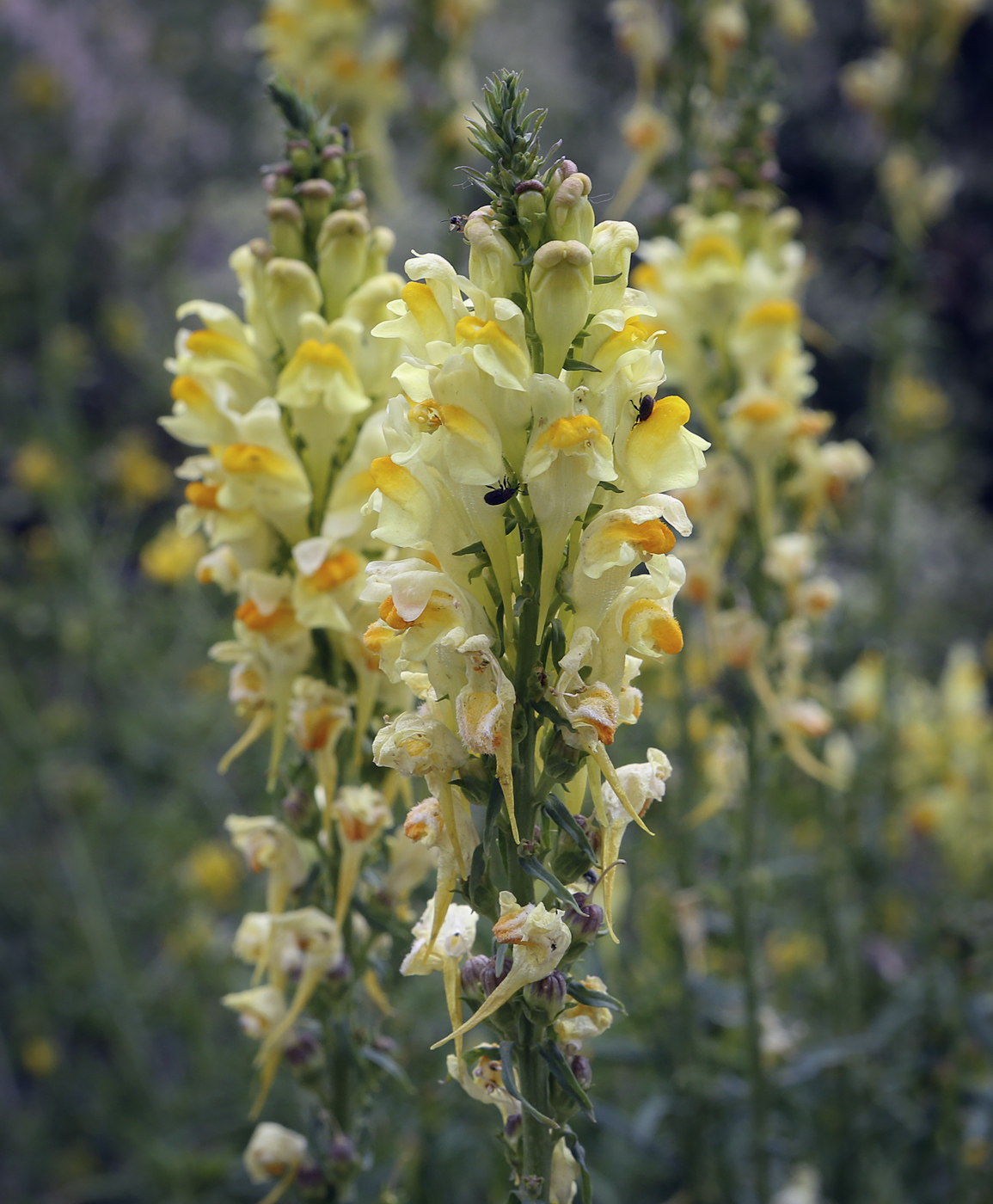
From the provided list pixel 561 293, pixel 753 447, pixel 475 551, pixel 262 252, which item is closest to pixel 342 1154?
pixel 475 551

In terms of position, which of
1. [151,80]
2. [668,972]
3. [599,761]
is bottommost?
[668,972]

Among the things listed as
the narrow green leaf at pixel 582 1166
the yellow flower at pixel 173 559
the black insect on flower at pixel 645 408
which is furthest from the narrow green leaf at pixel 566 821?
the yellow flower at pixel 173 559

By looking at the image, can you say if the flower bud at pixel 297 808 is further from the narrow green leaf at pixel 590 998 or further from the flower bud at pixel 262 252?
the flower bud at pixel 262 252

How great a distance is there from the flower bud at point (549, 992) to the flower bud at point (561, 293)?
734 mm

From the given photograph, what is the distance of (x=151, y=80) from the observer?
28.3 ft

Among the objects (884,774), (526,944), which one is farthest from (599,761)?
(884,774)

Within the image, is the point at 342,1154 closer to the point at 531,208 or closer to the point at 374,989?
the point at 374,989

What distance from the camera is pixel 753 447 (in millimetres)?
2545

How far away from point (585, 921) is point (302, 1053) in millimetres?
792

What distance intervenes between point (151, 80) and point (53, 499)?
18.5 ft

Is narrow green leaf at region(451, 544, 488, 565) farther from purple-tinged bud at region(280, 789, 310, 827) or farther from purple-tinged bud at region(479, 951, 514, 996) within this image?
purple-tinged bud at region(280, 789, 310, 827)

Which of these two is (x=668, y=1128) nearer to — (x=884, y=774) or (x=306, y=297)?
(x=884, y=774)

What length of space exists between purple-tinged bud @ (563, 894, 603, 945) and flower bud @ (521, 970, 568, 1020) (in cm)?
6

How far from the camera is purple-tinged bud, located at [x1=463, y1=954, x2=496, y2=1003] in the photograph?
124 cm
